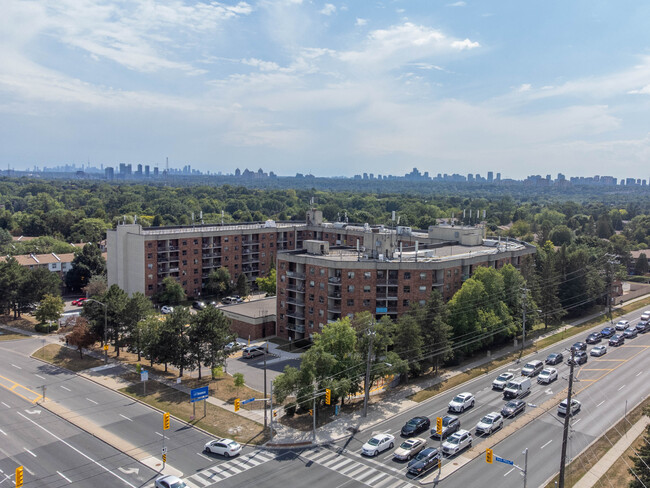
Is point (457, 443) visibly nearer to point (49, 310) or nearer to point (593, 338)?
point (593, 338)

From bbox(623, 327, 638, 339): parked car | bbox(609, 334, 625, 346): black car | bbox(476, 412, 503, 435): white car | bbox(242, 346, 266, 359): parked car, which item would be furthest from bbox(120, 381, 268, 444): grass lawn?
bbox(623, 327, 638, 339): parked car

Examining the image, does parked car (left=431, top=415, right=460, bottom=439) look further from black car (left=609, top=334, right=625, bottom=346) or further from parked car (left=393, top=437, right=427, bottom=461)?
black car (left=609, top=334, right=625, bottom=346)

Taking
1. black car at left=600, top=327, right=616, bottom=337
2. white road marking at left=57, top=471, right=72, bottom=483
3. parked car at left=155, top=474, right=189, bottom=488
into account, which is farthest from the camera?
black car at left=600, top=327, right=616, bottom=337

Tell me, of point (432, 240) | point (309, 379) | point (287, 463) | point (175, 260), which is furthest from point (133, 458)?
point (432, 240)

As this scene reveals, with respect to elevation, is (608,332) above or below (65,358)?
above

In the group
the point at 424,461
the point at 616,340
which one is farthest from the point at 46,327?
the point at 616,340
